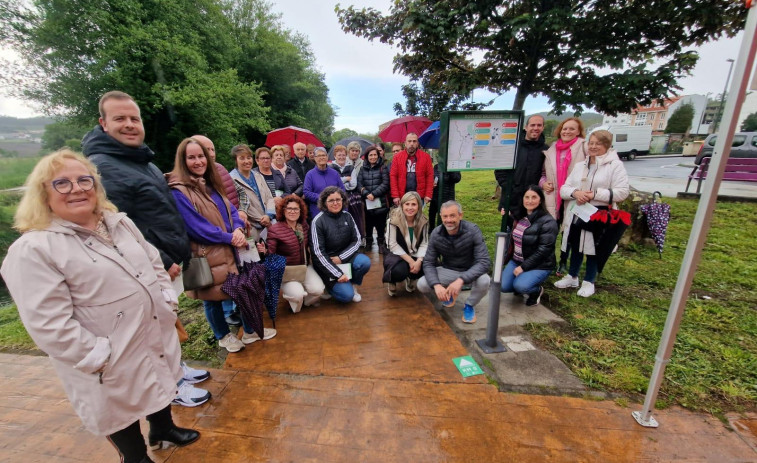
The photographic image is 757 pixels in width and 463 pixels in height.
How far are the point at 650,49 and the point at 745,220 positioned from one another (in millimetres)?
4939

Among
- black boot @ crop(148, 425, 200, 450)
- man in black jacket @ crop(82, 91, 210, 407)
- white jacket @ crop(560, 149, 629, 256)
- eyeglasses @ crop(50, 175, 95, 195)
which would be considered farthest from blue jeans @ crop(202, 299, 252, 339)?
white jacket @ crop(560, 149, 629, 256)

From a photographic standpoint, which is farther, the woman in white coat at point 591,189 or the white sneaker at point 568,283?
the white sneaker at point 568,283

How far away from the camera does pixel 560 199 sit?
386cm

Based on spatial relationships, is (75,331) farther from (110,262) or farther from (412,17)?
(412,17)

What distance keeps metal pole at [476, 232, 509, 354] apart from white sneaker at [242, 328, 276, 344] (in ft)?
6.67

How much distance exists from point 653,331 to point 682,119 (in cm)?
5304

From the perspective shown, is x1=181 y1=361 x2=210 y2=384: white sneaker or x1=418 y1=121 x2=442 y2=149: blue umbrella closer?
x1=181 y1=361 x2=210 y2=384: white sneaker

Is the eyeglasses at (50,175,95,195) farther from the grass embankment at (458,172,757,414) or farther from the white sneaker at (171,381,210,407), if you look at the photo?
the grass embankment at (458,172,757,414)

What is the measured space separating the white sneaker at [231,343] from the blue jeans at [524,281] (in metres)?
2.91

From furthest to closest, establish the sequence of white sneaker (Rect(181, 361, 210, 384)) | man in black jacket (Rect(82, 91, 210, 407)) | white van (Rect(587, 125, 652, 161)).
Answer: white van (Rect(587, 125, 652, 161)) < white sneaker (Rect(181, 361, 210, 384)) < man in black jacket (Rect(82, 91, 210, 407))

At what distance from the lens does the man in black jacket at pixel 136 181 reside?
196cm

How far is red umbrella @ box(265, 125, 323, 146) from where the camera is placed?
736 centimetres

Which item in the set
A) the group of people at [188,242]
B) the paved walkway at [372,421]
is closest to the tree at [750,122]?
the group of people at [188,242]

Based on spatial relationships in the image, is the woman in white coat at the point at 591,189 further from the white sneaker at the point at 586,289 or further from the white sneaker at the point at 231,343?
the white sneaker at the point at 231,343
